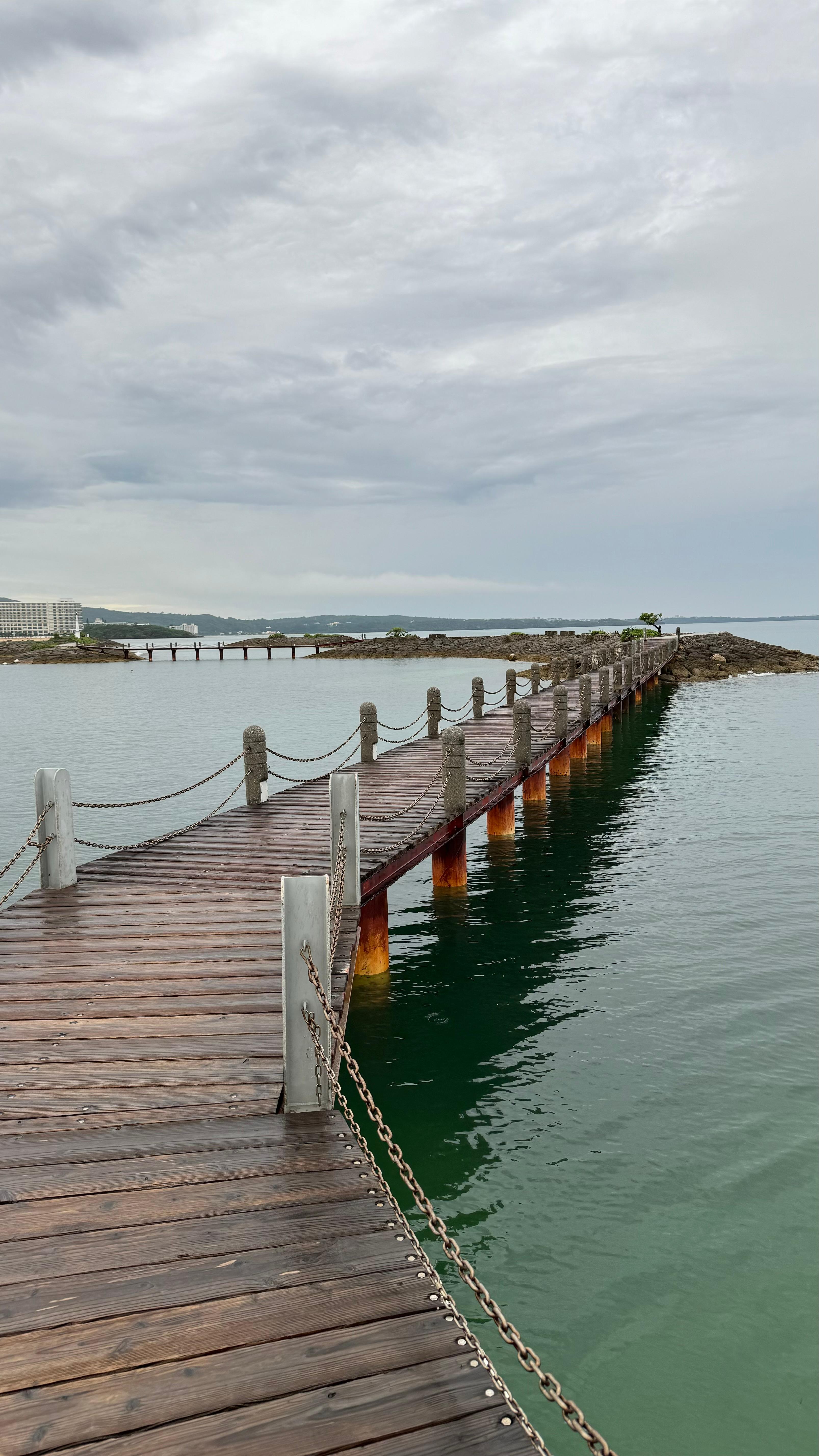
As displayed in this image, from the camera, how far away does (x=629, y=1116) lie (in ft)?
26.2

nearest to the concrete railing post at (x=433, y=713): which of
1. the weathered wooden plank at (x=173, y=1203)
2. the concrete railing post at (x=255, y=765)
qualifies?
the concrete railing post at (x=255, y=765)

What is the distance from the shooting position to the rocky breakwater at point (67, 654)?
14262cm

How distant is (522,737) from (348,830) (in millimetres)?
8613

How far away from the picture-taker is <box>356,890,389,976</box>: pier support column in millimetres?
11492

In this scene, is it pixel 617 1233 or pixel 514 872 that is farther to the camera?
pixel 514 872

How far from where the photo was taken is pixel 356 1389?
116 inches

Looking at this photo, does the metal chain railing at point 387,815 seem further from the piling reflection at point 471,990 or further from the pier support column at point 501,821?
the pier support column at point 501,821

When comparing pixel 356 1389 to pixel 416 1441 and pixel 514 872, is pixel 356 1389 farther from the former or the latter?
pixel 514 872

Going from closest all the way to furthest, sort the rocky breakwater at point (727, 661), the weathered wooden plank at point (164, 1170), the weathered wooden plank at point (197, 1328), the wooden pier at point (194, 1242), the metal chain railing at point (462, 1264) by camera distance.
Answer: the metal chain railing at point (462, 1264) < the wooden pier at point (194, 1242) < the weathered wooden plank at point (197, 1328) < the weathered wooden plank at point (164, 1170) < the rocky breakwater at point (727, 661)

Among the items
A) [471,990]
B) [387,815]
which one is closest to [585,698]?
[387,815]

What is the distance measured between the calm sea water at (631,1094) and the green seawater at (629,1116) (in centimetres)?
2

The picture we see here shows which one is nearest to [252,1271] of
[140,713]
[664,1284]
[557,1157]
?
[664,1284]

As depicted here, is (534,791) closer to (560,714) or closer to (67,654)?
(560,714)

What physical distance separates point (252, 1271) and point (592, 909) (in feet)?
37.0
